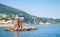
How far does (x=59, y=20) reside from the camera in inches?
6112

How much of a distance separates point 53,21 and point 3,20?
1914 inches

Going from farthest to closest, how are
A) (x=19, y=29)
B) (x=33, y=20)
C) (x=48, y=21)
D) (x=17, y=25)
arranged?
(x=48, y=21), (x=33, y=20), (x=17, y=25), (x=19, y=29)

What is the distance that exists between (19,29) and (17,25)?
173 inches

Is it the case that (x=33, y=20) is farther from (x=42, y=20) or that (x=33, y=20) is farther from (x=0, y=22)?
(x=0, y=22)

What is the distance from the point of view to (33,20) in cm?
14338

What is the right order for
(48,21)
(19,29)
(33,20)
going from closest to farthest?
(19,29)
(33,20)
(48,21)

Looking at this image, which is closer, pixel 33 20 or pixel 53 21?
pixel 33 20

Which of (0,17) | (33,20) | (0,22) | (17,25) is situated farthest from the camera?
(33,20)

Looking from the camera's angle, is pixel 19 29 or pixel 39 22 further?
pixel 39 22

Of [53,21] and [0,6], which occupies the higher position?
[0,6]

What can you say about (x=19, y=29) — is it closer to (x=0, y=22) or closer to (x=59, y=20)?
(x=0, y=22)

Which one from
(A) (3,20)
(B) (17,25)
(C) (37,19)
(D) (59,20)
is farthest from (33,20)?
(B) (17,25)

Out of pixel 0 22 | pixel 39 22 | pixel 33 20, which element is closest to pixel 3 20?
pixel 0 22

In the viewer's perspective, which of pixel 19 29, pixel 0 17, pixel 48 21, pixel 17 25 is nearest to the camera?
pixel 19 29
